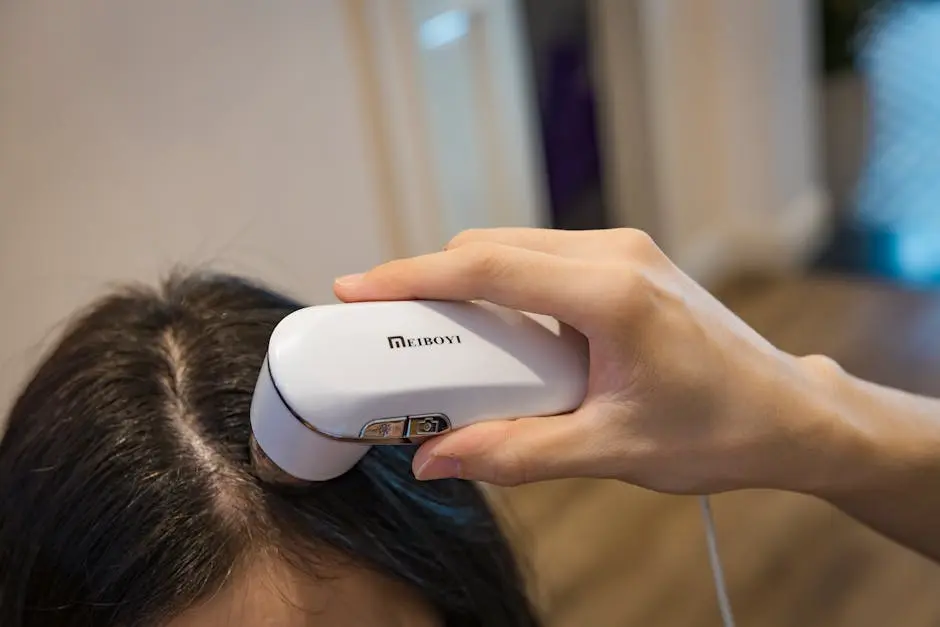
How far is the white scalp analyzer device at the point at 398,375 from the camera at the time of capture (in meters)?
0.50

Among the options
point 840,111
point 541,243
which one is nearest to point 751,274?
point 840,111

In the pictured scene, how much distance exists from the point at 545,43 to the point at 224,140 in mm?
984

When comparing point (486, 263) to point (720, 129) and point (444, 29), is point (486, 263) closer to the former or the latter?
point (444, 29)

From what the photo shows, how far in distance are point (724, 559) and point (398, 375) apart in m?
1.45

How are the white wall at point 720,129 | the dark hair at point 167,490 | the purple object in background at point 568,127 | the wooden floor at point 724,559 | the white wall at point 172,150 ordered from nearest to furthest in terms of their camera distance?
the dark hair at point 167,490, the white wall at point 172,150, the wooden floor at point 724,559, the purple object in background at point 568,127, the white wall at point 720,129

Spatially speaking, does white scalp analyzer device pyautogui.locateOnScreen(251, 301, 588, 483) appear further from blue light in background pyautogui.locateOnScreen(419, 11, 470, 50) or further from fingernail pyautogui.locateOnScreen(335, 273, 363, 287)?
blue light in background pyautogui.locateOnScreen(419, 11, 470, 50)

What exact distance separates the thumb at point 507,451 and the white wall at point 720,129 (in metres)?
1.93

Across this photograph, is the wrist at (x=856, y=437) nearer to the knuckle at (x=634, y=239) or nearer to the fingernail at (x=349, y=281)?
the knuckle at (x=634, y=239)

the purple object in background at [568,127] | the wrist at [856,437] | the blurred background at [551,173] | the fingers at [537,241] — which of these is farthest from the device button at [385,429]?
the purple object in background at [568,127]

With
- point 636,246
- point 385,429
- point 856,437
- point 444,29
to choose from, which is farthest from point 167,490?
point 444,29

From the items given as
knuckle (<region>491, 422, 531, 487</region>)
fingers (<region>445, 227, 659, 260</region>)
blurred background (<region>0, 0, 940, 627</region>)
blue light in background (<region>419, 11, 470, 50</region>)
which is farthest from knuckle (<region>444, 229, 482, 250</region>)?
blue light in background (<region>419, 11, 470, 50</region>)

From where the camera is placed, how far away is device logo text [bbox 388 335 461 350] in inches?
20.1

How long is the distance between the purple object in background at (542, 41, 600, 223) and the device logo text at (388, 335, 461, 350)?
5.63 feet

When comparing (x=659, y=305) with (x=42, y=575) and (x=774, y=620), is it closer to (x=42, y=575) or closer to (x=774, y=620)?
(x=42, y=575)
